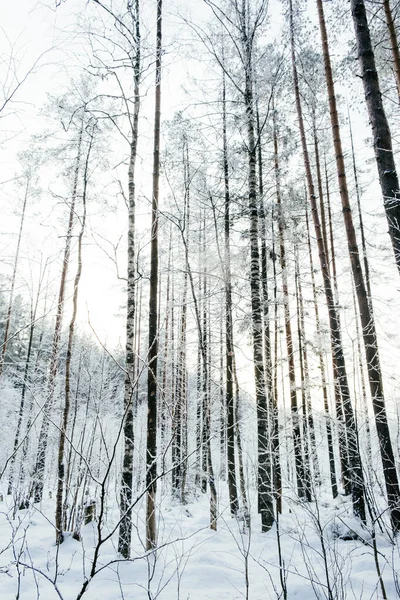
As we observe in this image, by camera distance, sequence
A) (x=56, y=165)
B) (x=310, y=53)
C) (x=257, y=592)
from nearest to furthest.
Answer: (x=257, y=592)
(x=310, y=53)
(x=56, y=165)

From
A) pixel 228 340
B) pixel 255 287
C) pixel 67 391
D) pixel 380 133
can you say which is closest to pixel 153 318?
pixel 255 287

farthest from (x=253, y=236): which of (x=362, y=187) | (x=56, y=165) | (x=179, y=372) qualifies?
(x=179, y=372)

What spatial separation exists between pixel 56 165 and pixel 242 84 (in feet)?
21.9

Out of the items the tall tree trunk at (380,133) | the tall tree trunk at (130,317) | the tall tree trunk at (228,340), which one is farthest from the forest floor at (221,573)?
the tall tree trunk at (380,133)

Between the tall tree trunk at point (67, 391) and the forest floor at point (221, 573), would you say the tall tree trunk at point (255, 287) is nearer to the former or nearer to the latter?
the forest floor at point (221, 573)

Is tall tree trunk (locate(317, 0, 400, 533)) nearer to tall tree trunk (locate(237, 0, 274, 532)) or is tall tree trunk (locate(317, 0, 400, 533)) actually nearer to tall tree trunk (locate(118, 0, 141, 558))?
tall tree trunk (locate(237, 0, 274, 532))

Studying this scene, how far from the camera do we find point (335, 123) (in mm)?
7188

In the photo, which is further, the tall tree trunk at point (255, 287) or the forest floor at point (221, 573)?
the tall tree trunk at point (255, 287)

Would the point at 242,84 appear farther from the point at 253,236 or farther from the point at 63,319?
the point at 63,319

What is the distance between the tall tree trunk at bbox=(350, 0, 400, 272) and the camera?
398 centimetres

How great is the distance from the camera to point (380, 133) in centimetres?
425

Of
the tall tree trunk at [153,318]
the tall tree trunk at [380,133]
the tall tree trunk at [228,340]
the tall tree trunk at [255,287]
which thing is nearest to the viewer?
the tall tree trunk at [380,133]

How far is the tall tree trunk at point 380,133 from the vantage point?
157 inches

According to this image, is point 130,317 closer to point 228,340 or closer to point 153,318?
point 153,318
